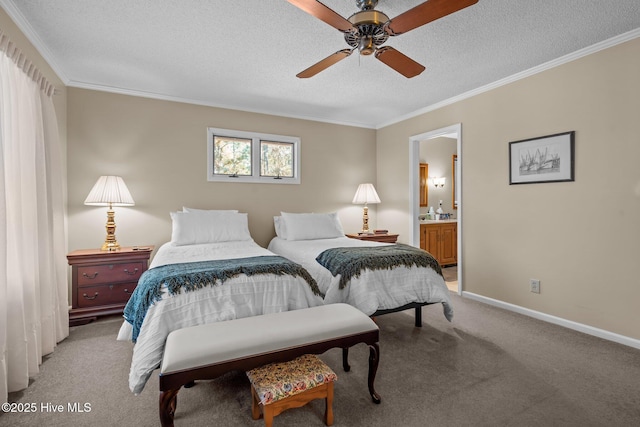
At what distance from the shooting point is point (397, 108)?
4492 mm

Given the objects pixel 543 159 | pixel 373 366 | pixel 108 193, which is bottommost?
pixel 373 366

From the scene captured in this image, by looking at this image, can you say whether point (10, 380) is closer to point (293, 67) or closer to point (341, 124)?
point (293, 67)

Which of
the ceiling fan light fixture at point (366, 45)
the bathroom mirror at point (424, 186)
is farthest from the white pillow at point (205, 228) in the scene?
the bathroom mirror at point (424, 186)

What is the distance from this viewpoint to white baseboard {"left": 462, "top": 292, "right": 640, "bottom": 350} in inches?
101

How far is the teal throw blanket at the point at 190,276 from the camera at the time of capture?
A: 73.7 inches

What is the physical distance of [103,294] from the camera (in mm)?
3127

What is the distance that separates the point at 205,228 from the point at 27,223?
160 centimetres

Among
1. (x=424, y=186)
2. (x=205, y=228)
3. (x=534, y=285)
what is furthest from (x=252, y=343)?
(x=424, y=186)

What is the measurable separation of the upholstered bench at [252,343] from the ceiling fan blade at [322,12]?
1.78 meters

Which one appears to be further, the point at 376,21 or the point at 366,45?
the point at 366,45

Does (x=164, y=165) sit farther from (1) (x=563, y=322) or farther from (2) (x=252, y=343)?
(1) (x=563, y=322)

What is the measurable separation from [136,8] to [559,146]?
3.85 m

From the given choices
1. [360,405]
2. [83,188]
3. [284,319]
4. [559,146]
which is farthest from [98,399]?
[559,146]

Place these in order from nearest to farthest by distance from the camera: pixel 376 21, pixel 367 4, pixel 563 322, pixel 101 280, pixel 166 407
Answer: pixel 166 407 < pixel 376 21 < pixel 367 4 < pixel 563 322 < pixel 101 280
